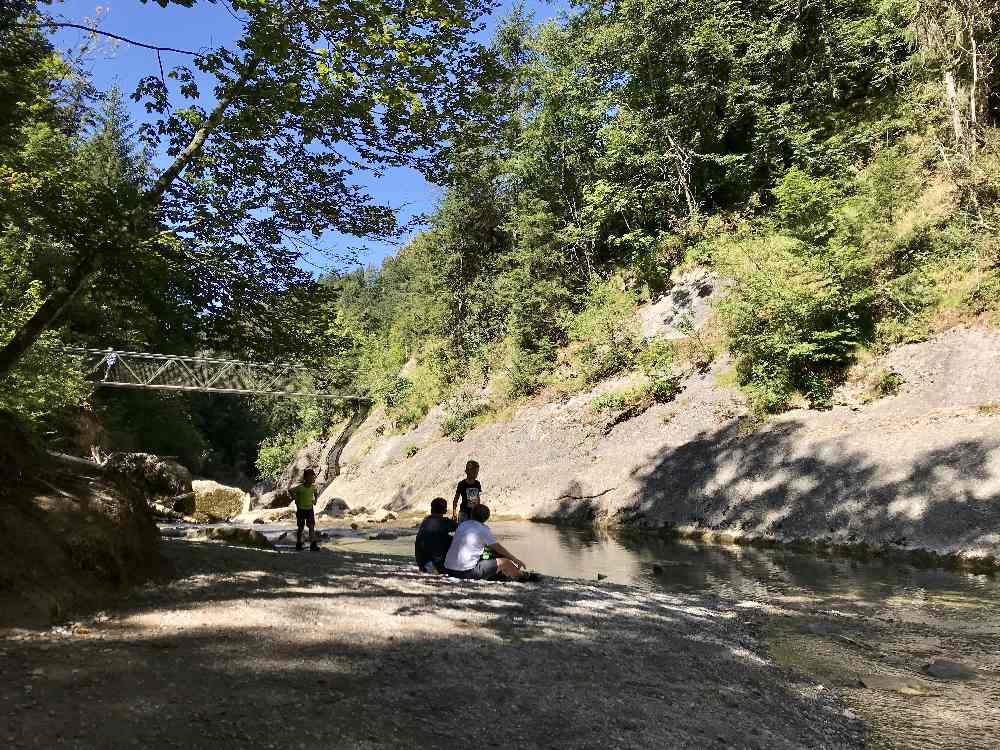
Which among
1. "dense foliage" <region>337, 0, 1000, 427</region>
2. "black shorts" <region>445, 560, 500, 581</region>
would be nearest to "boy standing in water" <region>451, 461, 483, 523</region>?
"black shorts" <region>445, 560, 500, 581</region>

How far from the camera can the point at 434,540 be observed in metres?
9.06

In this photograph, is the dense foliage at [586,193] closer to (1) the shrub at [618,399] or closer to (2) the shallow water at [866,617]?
(1) the shrub at [618,399]

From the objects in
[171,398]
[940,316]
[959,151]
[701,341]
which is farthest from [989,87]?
[171,398]

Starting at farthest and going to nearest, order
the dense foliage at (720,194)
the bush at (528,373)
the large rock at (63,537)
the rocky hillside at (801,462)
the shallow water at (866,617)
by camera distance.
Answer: the bush at (528,373)
the dense foliage at (720,194)
the rocky hillside at (801,462)
the large rock at (63,537)
the shallow water at (866,617)

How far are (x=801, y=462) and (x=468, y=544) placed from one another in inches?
388

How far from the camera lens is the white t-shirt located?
327 inches

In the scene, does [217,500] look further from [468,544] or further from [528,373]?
[468,544]

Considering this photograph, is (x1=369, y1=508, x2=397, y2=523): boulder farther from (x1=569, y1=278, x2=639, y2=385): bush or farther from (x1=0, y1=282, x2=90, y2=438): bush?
(x1=0, y1=282, x2=90, y2=438): bush

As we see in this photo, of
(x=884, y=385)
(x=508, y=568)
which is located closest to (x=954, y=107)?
(x=884, y=385)

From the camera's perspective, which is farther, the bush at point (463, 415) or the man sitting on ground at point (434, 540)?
the bush at point (463, 415)

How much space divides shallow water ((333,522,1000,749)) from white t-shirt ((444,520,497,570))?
3670mm

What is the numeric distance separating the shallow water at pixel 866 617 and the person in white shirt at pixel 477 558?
3336 mm

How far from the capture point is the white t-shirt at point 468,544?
27.3ft

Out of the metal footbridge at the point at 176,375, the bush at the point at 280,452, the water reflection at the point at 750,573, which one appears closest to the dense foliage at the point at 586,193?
the water reflection at the point at 750,573
